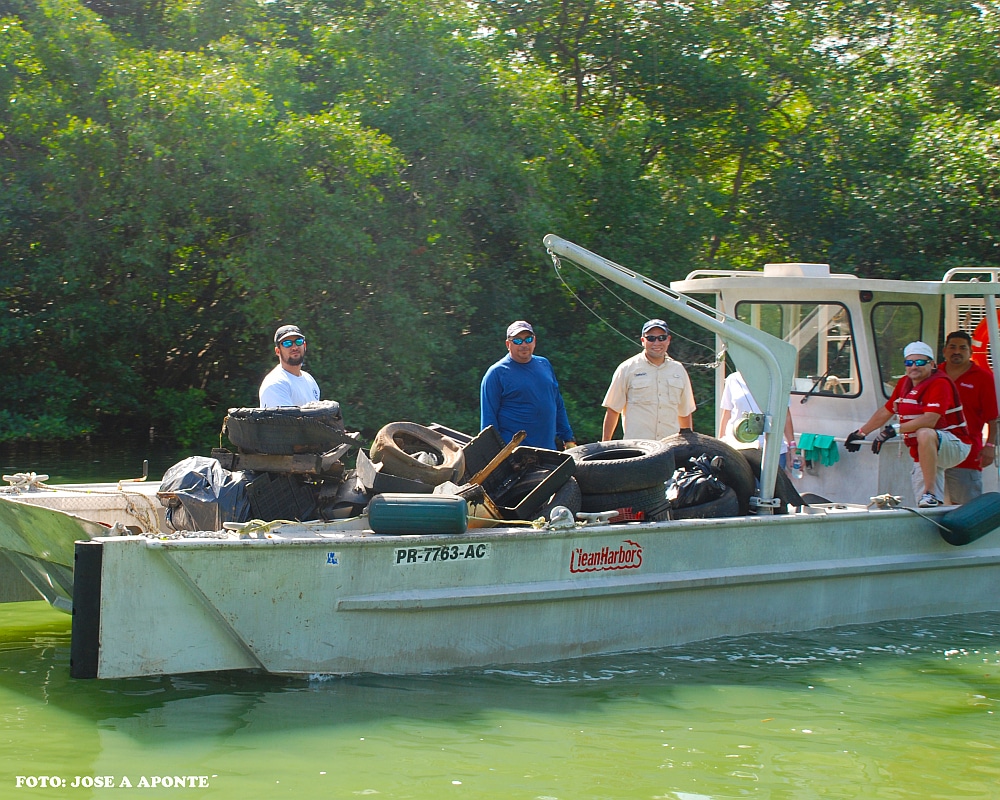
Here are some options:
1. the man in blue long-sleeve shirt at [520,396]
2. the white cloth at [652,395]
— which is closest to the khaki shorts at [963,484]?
the white cloth at [652,395]

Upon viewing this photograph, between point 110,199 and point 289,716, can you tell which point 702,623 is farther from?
point 110,199

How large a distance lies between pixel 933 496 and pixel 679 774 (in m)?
3.73

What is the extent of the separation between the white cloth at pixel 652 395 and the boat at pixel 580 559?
2.14 feet

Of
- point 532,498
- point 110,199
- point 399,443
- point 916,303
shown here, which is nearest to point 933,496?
point 916,303

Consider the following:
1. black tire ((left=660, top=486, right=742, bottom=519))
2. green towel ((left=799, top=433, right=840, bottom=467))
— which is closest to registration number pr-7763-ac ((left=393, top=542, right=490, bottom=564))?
black tire ((left=660, top=486, right=742, bottom=519))

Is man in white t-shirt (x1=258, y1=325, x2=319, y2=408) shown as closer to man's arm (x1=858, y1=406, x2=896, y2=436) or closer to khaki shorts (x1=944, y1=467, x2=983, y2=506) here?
man's arm (x1=858, y1=406, x2=896, y2=436)

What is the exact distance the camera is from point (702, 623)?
7.12 meters

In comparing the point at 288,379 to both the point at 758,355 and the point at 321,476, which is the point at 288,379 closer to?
the point at 321,476

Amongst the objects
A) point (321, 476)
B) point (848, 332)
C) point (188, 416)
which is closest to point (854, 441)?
point (848, 332)

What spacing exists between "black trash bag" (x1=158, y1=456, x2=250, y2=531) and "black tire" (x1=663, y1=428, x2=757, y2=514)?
8.85 feet

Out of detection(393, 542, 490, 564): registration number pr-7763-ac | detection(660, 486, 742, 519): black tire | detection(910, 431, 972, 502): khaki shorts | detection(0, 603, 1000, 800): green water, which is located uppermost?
detection(910, 431, 972, 502): khaki shorts

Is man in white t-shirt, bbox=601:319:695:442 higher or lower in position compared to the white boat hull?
higher

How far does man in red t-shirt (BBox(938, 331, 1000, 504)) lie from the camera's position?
814 centimetres

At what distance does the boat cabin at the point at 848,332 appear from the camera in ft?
27.5
